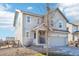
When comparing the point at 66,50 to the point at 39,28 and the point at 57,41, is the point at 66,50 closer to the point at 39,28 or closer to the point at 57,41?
the point at 57,41

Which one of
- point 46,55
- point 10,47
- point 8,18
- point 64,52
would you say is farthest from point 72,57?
point 8,18

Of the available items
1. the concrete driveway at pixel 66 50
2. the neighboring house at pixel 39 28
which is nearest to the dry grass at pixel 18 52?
the neighboring house at pixel 39 28

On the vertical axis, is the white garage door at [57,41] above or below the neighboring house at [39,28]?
below

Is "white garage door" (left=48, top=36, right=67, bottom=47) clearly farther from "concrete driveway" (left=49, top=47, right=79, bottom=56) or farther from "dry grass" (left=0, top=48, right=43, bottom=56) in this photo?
"dry grass" (left=0, top=48, right=43, bottom=56)

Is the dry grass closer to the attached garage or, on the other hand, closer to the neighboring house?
Result: the neighboring house

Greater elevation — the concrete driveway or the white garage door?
the white garage door

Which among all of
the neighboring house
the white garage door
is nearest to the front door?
the neighboring house

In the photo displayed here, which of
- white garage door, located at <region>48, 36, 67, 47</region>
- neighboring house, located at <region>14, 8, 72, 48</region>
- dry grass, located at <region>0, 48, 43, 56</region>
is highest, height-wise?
neighboring house, located at <region>14, 8, 72, 48</region>

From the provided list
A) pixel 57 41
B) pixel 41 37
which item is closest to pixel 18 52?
pixel 41 37

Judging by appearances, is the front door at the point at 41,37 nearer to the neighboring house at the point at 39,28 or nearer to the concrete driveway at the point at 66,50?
the neighboring house at the point at 39,28
